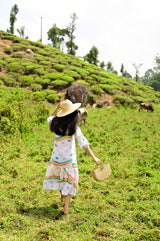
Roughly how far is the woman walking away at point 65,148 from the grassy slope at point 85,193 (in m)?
0.45

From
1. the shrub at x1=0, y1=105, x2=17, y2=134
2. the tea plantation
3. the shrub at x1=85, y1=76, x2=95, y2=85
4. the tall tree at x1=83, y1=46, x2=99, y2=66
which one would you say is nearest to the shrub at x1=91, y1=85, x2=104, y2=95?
the shrub at x1=85, y1=76, x2=95, y2=85

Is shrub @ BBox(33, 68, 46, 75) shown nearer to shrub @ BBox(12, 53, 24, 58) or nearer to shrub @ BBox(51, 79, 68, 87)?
shrub @ BBox(51, 79, 68, 87)

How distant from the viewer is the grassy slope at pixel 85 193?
2.71m

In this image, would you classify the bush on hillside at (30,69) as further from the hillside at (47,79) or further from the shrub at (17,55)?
the shrub at (17,55)

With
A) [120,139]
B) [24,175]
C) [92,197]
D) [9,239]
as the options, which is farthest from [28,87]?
[9,239]

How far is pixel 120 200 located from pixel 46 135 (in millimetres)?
→ 3819

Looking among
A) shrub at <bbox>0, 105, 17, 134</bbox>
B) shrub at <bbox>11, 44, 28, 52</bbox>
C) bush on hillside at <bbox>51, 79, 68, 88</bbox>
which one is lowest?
shrub at <bbox>0, 105, 17, 134</bbox>

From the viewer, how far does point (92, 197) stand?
3633 mm

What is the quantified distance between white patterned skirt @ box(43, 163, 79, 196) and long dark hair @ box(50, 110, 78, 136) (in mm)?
555

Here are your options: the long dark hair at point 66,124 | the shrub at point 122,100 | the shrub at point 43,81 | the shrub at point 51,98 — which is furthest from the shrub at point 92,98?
the long dark hair at point 66,124

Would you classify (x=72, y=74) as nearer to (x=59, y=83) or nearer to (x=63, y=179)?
Result: (x=59, y=83)

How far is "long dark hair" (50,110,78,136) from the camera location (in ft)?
9.11

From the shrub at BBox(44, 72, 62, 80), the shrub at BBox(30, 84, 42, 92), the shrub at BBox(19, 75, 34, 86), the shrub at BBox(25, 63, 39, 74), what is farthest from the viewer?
the shrub at BBox(25, 63, 39, 74)

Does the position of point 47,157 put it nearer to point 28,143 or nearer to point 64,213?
point 28,143
